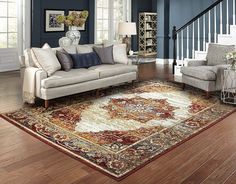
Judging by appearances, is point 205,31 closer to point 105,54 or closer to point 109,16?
point 109,16

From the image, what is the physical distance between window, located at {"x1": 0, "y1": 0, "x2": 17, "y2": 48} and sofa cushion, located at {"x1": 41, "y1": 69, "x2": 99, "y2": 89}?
3.53 meters

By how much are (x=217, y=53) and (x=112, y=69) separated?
2.10 m

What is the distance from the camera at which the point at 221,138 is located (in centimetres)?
352

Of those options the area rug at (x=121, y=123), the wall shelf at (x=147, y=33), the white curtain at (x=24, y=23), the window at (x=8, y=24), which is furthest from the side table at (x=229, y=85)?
the wall shelf at (x=147, y=33)

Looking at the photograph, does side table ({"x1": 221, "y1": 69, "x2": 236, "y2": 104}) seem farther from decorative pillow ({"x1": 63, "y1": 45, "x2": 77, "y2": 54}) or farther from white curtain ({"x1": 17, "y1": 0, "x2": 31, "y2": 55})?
white curtain ({"x1": 17, "y1": 0, "x2": 31, "y2": 55})

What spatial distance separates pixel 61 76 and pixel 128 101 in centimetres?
115

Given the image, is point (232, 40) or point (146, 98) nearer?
point (146, 98)

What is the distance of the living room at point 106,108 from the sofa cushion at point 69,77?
0.05 ft

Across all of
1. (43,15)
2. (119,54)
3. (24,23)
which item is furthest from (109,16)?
(119,54)

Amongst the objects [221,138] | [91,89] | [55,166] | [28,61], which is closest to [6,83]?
[28,61]

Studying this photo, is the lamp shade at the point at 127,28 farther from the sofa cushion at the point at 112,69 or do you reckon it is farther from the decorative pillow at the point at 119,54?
the sofa cushion at the point at 112,69

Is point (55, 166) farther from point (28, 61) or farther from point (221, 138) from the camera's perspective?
point (28, 61)

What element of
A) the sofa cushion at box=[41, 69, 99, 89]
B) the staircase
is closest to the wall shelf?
the staircase

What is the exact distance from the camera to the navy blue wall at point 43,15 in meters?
8.16
